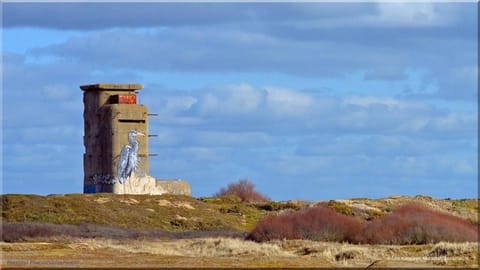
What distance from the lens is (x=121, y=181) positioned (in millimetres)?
60562

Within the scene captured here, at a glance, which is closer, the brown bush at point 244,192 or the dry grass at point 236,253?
the dry grass at point 236,253

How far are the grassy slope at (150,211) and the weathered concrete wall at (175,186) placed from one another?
227 centimetres

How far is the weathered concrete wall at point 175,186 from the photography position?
62938 mm

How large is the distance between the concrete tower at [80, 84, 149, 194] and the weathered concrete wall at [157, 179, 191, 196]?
184 centimetres

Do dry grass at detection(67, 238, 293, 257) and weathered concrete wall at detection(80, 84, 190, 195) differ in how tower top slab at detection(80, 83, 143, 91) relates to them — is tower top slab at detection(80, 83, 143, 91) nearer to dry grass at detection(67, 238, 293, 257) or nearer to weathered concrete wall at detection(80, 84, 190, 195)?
weathered concrete wall at detection(80, 84, 190, 195)

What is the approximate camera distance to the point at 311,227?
46531 millimetres

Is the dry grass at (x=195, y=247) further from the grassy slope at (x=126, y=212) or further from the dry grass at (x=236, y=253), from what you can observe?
the grassy slope at (x=126, y=212)

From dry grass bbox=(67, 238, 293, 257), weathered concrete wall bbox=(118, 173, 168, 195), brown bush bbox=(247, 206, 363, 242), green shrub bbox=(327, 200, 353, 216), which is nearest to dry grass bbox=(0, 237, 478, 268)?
dry grass bbox=(67, 238, 293, 257)

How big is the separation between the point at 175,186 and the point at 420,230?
22592 mm

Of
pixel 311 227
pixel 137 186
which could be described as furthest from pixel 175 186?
pixel 311 227

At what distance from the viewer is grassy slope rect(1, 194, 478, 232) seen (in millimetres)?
53125

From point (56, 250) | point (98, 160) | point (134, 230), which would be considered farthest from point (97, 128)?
point (56, 250)

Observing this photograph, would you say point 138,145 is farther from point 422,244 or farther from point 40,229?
point 422,244

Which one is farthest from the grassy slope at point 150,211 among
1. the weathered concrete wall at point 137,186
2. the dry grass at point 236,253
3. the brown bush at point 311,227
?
the brown bush at point 311,227
